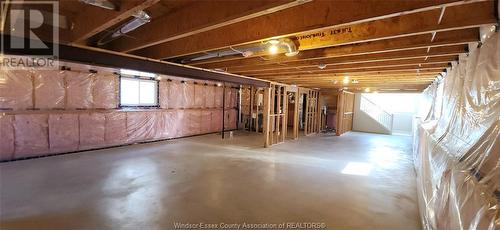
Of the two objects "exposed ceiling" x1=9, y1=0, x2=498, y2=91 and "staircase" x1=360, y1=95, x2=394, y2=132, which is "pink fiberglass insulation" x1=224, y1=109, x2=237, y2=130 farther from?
"exposed ceiling" x1=9, y1=0, x2=498, y2=91

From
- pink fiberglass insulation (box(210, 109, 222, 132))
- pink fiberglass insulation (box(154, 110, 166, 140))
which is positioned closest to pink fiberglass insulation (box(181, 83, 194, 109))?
pink fiberglass insulation (box(154, 110, 166, 140))

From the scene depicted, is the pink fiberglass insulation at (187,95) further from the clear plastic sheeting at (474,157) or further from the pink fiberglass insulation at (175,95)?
the clear plastic sheeting at (474,157)

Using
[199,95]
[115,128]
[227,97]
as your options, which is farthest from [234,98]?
[115,128]

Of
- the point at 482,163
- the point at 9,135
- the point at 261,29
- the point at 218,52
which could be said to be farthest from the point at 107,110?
the point at 482,163

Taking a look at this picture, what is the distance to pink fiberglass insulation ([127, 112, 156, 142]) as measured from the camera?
6.57 m

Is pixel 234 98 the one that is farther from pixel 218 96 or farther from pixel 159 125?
pixel 159 125

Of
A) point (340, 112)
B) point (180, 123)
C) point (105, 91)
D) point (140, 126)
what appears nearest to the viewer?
point (105, 91)

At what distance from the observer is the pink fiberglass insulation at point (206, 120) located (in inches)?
349

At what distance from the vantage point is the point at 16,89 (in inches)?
182

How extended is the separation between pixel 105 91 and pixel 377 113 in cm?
1076

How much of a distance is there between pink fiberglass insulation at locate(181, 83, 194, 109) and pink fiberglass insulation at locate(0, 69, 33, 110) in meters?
3.94

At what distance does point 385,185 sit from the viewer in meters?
3.75

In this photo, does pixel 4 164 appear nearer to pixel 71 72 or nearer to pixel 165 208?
pixel 71 72

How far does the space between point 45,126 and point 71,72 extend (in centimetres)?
130
